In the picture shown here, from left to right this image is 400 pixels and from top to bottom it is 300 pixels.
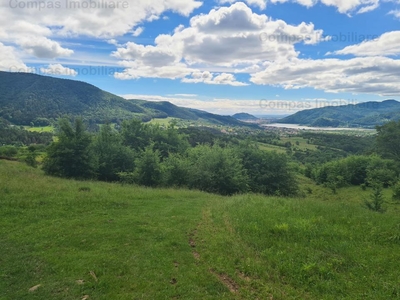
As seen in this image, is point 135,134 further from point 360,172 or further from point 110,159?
point 360,172

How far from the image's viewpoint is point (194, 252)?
34.4ft

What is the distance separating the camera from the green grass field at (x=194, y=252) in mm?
7688

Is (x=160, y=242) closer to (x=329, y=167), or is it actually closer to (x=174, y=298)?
(x=174, y=298)

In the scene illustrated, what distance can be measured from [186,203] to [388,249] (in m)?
13.1

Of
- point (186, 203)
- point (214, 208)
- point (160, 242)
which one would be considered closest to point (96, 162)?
point (186, 203)

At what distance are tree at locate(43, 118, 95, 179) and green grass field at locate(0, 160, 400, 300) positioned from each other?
662 inches

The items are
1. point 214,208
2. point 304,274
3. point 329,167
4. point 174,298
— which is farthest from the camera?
point 329,167

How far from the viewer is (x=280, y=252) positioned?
9.79 meters

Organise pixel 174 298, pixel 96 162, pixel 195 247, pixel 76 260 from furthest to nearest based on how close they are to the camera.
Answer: pixel 96 162
pixel 195 247
pixel 76 260
pixel 174 298

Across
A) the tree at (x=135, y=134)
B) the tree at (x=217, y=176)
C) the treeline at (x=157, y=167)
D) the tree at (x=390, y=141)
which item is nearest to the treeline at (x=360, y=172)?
the tree at (x=390, y=141)

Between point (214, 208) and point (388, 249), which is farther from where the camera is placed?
point (214, 208)

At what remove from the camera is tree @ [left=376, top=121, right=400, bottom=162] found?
247ft

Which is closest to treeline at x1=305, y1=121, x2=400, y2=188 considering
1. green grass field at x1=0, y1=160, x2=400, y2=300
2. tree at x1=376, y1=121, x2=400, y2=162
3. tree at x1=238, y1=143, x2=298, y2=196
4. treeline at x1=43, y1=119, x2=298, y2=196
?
tree at x1=376, y1=121, x2=400, y2=162

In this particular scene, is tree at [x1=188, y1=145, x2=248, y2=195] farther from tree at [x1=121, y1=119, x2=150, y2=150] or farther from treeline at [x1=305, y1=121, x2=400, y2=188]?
tree at [x1=121, y1=119, x2=150, y2=150]
